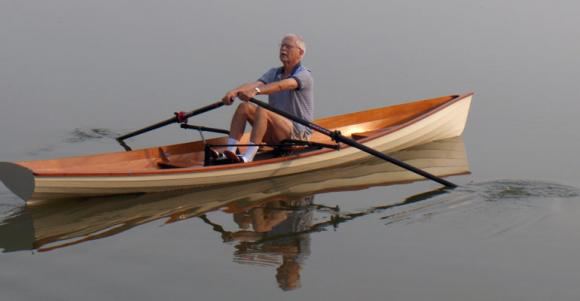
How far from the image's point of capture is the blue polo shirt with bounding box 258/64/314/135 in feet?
36.0

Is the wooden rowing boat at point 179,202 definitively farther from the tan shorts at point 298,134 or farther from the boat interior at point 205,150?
the tan shorts at point 298,134

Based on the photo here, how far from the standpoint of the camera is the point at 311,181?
36.3 feet

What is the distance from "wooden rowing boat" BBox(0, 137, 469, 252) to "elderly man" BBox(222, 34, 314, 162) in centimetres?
46

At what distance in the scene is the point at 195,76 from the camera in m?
15.9

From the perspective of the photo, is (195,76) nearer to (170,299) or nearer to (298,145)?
(298,145)

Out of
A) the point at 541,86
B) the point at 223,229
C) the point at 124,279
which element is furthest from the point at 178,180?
the point at 541,86

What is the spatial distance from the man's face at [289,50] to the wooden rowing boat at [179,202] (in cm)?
129

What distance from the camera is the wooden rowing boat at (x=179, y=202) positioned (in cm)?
895

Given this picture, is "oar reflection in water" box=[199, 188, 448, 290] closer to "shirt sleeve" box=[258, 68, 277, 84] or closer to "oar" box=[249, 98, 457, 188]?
"oar" box=[249, 98, 457, 188]

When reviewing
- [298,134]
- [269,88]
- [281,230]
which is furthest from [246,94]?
[281,230]

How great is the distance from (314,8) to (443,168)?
10.5 m

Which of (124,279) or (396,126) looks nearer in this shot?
(124,279)

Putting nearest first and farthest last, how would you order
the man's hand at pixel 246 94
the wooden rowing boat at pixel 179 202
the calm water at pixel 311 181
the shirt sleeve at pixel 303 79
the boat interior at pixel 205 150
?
1. the calm water at pixel 311 181
2. the wooden rowing boat at pixel 179 202
3. the boat interior at pixel 205 150
4. the man's hand at pixel 246 94
5. the shirt sleeve at pixel 303 79

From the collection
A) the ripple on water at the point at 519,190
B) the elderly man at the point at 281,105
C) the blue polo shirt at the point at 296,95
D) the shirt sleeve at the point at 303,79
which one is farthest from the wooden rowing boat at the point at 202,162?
the ripple on water at the point at 519,190
